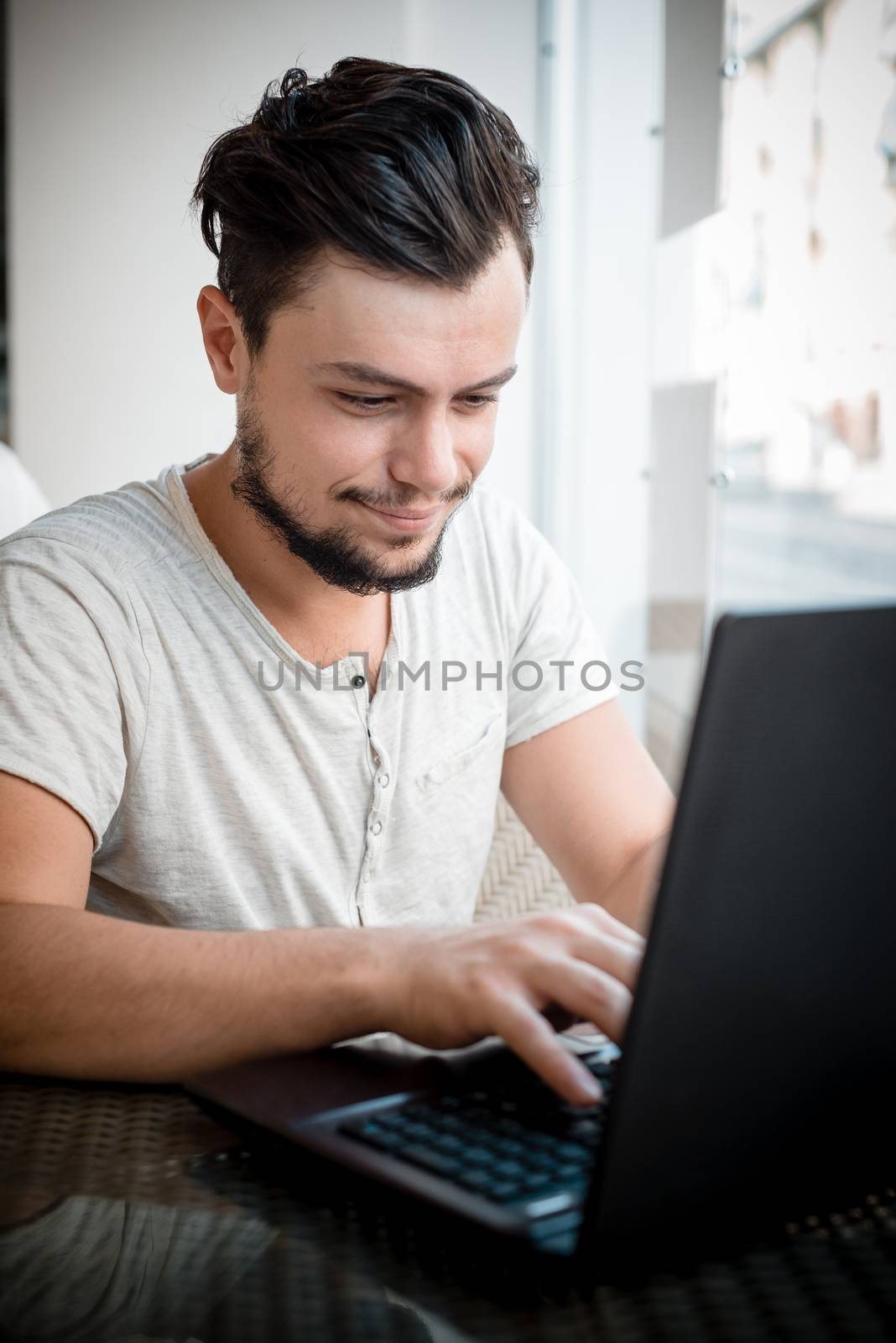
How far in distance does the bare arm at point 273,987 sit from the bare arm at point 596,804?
1.37 feet

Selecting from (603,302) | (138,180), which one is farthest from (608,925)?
(138,180)

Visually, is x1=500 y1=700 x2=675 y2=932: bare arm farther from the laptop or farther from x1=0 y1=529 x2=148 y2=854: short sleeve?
the laptop

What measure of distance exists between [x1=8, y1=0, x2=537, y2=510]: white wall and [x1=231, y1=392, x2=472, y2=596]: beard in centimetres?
223

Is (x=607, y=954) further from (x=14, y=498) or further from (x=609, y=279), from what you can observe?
(x=609, y=279)

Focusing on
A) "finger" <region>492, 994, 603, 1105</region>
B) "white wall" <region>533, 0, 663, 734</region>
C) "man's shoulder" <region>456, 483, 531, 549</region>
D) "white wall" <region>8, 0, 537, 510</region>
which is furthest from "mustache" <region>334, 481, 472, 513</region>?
"white wall" <region>8, 0, 537, 510</region>

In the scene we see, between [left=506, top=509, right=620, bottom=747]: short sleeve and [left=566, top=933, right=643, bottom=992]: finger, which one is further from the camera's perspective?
[left=506, top=509, right=620, bottom=747]: short sleeve

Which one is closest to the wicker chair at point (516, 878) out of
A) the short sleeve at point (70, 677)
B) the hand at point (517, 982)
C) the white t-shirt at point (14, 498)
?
the short sleeve at point (70, 677)

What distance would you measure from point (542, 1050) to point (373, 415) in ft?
2.08

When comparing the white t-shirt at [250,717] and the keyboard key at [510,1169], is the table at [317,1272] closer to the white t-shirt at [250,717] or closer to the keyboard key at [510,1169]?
the keyboard key at [510,1169]

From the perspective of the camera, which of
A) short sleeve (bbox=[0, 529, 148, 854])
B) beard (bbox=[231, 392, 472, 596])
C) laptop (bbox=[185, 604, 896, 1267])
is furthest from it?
→ beard (bbox=[231, 392, 472, 596])

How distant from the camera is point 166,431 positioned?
3.50 m

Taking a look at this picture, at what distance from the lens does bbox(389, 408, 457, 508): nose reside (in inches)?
43.8

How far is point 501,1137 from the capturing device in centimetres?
59

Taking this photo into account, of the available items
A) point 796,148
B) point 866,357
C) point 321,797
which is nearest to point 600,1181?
point 321,797
